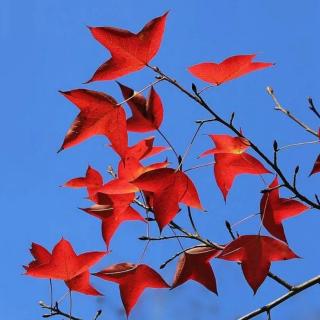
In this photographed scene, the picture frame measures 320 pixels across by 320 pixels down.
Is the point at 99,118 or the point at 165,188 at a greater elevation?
the point at 99,118

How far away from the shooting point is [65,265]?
5.38 ft

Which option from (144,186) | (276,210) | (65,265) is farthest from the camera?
(65,265)

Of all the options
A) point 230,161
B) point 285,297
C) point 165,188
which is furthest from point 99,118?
point 285,297

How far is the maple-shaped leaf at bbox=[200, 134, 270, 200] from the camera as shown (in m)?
1.50

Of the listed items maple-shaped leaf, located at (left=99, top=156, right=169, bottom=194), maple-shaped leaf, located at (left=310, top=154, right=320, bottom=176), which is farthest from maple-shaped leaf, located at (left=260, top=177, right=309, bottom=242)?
maple-shaped leaf, located at (left=99, top=156, right=169, bottom=194)

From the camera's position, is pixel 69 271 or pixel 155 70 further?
pixel 69 271

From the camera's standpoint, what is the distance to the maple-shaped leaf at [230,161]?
4.92ft

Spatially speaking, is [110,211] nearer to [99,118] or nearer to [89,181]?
[89,181]

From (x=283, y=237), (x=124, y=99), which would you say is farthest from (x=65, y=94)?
(x=283, y=237)

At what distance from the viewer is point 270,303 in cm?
143

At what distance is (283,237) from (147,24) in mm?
587

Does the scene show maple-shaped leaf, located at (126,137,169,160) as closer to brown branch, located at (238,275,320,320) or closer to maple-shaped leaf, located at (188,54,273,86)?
maple-shaped leaf, located at (188,54,273,86)

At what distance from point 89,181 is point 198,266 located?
390mm

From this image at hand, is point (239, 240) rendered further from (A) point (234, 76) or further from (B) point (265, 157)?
(A) point (234, 76)
